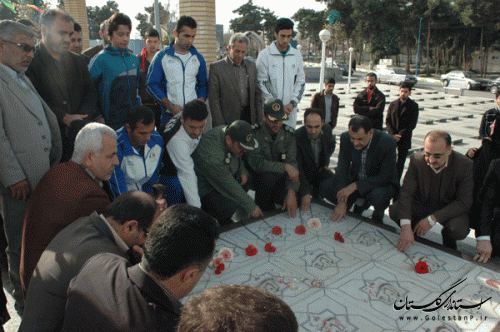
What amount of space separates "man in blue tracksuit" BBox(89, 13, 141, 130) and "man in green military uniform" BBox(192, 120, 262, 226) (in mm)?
917

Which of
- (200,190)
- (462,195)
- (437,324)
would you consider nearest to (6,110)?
(200,190)

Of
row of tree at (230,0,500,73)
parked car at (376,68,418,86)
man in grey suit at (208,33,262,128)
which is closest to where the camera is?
man in grey suit at (208,33,262,128)

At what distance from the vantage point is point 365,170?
13.4 feet

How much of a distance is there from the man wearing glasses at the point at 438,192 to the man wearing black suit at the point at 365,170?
0.38 meters

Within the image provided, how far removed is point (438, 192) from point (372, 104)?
3502 millimetres

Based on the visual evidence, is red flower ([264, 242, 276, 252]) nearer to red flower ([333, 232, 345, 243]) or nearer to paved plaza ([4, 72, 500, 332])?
red flower ([333, 232, 345, 243])

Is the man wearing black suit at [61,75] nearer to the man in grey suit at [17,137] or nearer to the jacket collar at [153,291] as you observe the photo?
the man in grey suit at [17,137]

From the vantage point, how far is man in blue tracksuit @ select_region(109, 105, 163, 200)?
10.3 ft

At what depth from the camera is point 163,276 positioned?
4.70 ft

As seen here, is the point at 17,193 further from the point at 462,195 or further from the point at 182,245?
the point at 462,195

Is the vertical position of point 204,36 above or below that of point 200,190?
above

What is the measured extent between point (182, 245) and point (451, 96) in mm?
20863

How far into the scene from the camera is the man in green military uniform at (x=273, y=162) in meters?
4.13

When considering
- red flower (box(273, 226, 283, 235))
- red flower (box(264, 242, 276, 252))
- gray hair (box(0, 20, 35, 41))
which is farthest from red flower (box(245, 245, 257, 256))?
gray hair (box(0, 20, 35, 41))
